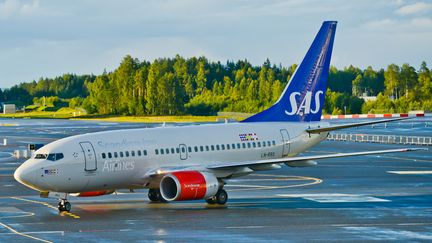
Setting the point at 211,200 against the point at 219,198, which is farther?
the point at 211,200

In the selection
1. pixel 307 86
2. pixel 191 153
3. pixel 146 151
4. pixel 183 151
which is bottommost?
pixel 191 153

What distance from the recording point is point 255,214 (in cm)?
3919

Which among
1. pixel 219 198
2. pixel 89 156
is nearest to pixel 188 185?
pixel 219 198

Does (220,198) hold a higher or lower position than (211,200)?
higher

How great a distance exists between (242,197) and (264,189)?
446 centimetres

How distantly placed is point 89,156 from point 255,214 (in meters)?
7.78

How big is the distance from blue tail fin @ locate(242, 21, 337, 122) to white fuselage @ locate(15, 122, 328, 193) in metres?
0.70

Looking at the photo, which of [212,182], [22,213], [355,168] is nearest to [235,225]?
[212,182]

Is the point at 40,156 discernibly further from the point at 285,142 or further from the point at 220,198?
the point at 285,142

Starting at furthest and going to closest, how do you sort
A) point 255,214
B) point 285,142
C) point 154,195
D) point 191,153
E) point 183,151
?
point 285,142 → point 154,195 → point 191,153 → point 183,151 → point 255,214

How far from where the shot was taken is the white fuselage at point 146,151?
39438mm

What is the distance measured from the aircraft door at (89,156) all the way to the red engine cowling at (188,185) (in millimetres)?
3345

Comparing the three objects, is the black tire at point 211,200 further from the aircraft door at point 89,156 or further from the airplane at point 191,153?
the aircraft door at point 89,156

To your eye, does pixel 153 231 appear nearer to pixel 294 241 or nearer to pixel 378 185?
pixel 294 241
